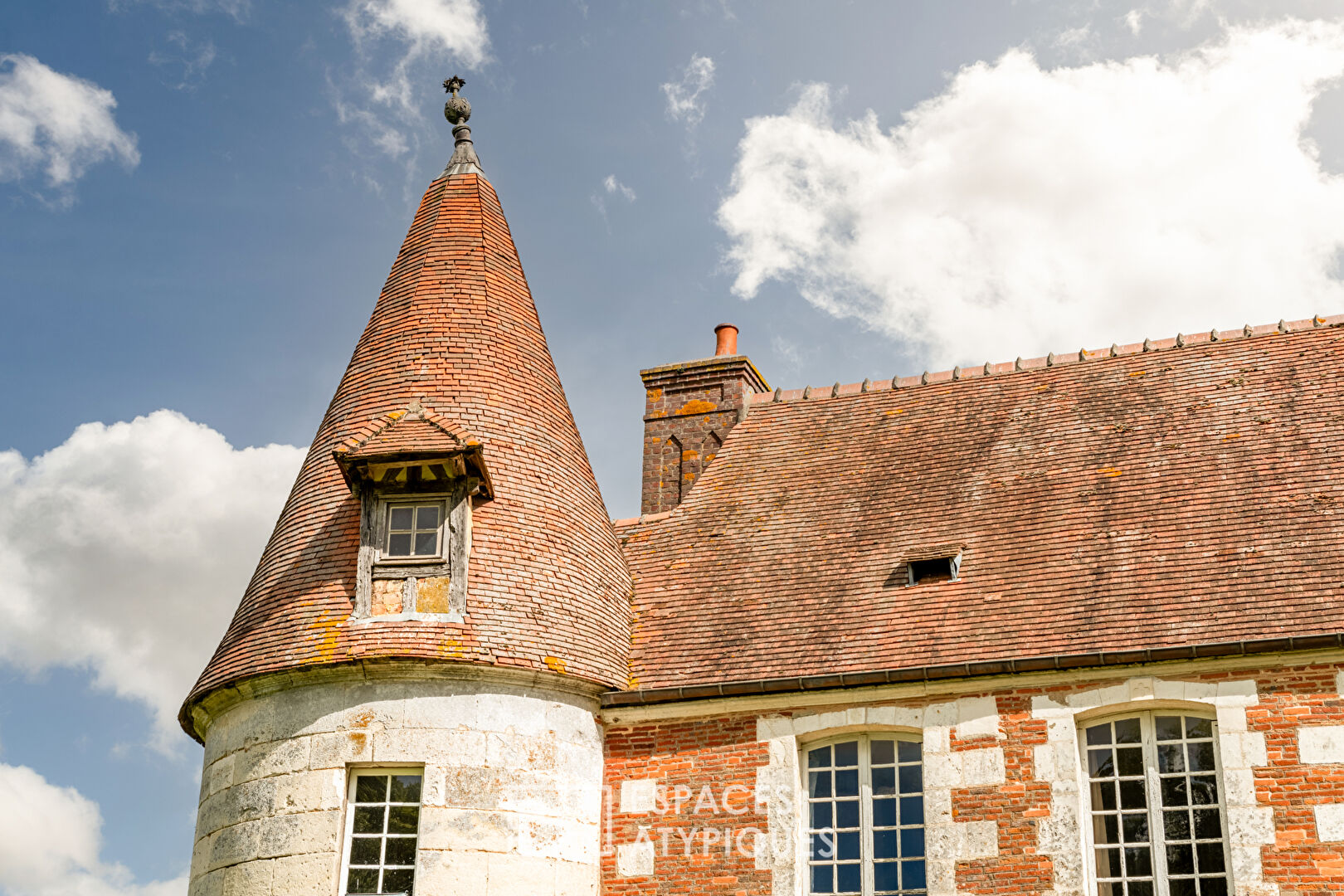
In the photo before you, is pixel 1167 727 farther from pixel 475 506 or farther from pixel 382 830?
pixel 382 830

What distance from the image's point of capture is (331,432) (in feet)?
46.8

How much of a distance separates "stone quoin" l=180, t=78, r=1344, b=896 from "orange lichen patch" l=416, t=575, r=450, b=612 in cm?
2

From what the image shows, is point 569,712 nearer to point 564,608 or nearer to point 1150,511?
point 564,608

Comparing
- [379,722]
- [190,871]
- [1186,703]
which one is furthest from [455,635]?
[1186,703]

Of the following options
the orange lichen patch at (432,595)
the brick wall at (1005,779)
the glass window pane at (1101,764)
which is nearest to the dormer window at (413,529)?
the orange lichen patch at (432,595)

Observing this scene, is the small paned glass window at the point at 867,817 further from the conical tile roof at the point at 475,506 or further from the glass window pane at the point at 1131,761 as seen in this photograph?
the conical tile roof at the point at 475,506

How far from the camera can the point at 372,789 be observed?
12.0 metres

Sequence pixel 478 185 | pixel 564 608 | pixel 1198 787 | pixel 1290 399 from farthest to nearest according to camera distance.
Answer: pixel 478 185 < pixel 1290 399 < pixel 564 608 < pixel 1198 787

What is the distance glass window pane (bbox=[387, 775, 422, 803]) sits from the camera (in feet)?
39.0

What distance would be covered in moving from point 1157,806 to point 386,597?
6305 millimetres

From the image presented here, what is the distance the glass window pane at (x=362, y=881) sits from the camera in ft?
38.1

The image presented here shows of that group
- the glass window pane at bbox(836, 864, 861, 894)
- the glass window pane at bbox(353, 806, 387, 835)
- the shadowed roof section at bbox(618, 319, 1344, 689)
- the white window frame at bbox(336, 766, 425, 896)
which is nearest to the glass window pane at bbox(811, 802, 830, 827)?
the glass window pane at bbox(836, 864, 861, 894)

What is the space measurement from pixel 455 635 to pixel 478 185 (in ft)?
19.6

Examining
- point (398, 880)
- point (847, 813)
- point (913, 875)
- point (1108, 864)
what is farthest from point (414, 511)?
point (1108, 864)
